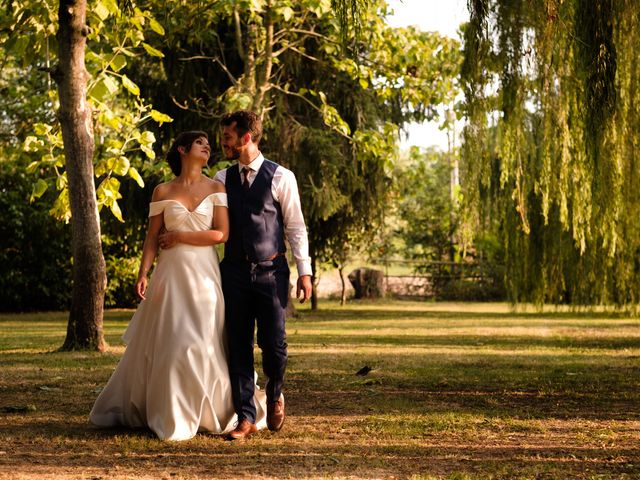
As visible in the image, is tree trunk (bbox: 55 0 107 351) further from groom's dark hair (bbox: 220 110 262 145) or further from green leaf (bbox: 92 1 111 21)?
groom's dark hair (bbox: 220 110 262 145)

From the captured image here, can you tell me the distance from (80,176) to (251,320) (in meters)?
5.89

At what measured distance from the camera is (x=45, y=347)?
42.5ft

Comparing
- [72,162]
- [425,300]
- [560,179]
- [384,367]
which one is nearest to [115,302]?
[425,300]

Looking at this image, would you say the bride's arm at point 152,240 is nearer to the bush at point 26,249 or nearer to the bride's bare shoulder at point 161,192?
the bride's bare shoulder at point 161,192

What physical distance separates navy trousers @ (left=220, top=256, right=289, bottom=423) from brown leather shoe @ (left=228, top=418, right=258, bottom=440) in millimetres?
34

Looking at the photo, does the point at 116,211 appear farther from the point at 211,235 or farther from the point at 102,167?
the point at 211,235

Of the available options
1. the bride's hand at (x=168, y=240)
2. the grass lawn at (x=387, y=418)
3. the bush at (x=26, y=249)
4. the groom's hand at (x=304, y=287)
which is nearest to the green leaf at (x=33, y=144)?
the grass lawn at (x=387, y=418)

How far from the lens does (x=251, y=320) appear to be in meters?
6.25

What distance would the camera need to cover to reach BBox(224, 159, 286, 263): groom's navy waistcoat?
608cm

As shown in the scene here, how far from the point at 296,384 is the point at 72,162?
4.27 m

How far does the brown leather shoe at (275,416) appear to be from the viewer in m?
6.26

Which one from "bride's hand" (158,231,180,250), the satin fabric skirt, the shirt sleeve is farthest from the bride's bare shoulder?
the shirt sleeve

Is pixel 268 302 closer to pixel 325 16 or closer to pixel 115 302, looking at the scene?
pixel 325 16

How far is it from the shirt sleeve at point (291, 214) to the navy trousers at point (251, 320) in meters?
0.12
